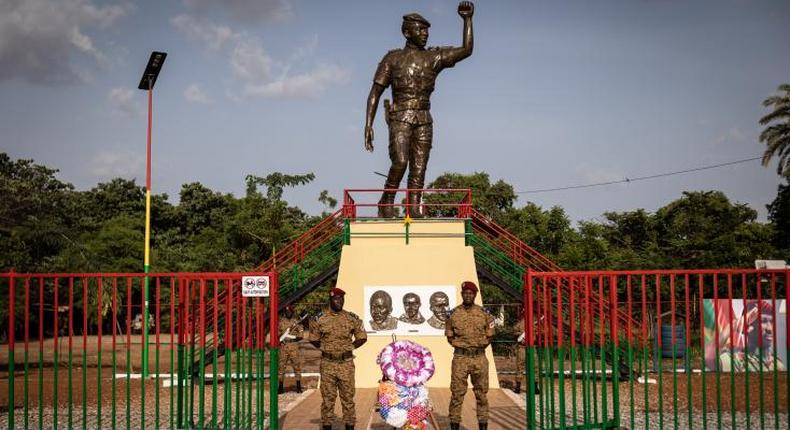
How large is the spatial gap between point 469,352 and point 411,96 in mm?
8189

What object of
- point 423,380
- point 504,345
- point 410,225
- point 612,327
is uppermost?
point 410,225

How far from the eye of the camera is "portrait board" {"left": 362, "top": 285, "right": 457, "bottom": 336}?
15172 millimetres

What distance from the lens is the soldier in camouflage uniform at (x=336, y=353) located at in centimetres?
916

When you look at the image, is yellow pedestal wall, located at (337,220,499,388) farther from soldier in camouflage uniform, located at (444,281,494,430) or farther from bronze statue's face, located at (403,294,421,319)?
soldier in camouflage uniform, located at (444,281,494,430)

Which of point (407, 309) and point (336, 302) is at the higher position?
point (336, 302)

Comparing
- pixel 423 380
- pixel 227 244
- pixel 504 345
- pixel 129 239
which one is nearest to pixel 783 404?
pixel 423 380

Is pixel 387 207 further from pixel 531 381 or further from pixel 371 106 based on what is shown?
Answer: pixel 531 381

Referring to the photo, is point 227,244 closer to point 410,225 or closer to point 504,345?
point 504,345

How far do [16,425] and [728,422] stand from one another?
1065cm

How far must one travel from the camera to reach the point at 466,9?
16.2 m

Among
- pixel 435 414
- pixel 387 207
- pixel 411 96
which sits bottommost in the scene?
pixel 435 414

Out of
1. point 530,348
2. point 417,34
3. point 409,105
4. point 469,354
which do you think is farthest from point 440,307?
point 530,348

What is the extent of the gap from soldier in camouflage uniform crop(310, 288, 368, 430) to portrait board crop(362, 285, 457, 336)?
232 inches

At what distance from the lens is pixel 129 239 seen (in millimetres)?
36219
